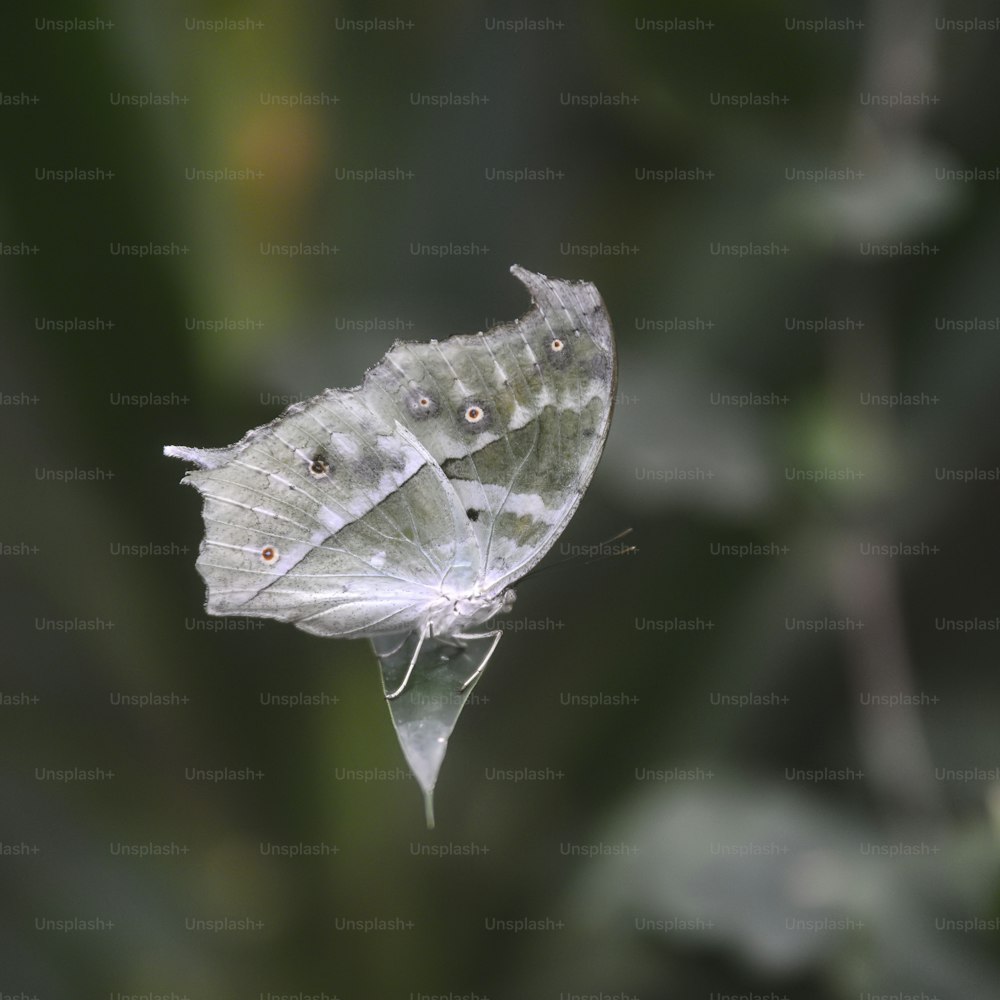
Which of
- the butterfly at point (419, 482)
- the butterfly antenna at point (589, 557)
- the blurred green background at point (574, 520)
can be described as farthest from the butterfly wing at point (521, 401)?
the blurred green background at point (574, 520)

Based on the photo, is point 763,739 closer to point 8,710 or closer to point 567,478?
point 567,478

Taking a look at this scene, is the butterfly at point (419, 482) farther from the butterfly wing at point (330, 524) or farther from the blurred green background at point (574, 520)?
the blurred green background at point (574, 520)

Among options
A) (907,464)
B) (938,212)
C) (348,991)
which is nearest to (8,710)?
(348,991)

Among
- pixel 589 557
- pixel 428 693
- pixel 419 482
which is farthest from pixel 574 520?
pixel 428 693

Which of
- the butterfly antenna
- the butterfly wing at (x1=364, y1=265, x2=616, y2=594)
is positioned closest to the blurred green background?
the butterfly antenna

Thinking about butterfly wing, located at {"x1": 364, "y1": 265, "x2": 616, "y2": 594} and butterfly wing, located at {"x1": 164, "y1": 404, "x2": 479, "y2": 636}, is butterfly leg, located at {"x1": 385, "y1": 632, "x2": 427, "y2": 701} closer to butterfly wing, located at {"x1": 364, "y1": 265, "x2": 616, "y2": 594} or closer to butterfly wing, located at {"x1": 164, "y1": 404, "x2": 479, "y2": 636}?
butterfly wing, located at {"x1": 164, "y1": 404, "x2": 479, "y2": 636}

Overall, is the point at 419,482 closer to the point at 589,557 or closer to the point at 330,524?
the point at 330,524

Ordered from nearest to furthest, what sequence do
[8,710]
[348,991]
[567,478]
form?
1. [567,478]
2. [348,991]
3. [8,710]
